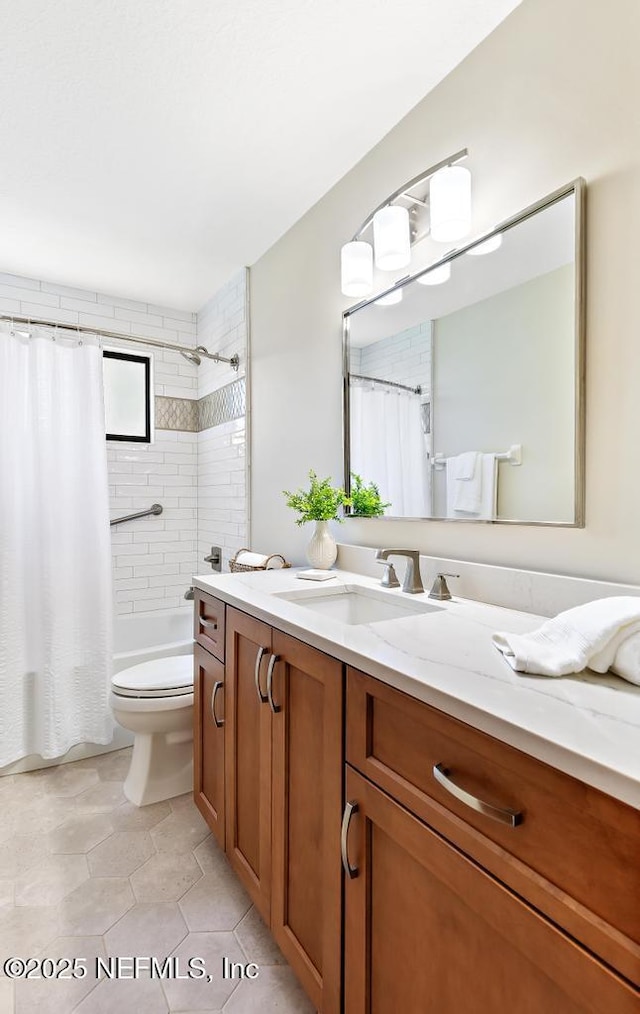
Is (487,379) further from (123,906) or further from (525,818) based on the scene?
(123,906)

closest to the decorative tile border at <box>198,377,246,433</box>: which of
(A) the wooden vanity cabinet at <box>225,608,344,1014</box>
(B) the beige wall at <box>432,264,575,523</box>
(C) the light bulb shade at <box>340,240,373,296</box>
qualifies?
(C) the light bulb shade at <box>340,240,373,296</box>

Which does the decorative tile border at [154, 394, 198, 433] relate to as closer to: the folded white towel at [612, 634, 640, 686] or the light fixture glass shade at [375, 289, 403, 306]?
the light fixture glass shade at [375, 289, 403, 306]

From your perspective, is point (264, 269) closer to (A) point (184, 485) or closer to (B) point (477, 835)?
(A) point (184, 485)

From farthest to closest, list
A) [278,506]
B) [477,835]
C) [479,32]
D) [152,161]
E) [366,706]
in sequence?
[278,506], [152,161], [479,32], [366,706], [477,835]

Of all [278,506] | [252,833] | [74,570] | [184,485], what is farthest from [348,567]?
[184,485]

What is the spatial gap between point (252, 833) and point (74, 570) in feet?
5.18

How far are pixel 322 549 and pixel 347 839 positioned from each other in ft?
3.41

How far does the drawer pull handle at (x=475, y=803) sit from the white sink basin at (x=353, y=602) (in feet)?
2.26

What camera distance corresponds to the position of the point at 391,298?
66.9 inches

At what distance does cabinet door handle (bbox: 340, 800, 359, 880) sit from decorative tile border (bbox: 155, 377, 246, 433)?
231 centimetres

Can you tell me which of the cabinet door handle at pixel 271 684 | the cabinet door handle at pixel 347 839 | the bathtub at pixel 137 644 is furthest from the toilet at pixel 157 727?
the cabinet door handle at pixel 347 839

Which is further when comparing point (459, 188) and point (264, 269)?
point (264, 269)

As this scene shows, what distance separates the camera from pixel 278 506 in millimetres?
2418

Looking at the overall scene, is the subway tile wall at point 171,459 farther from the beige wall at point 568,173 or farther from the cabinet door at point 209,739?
the beige wall at point 568,173
